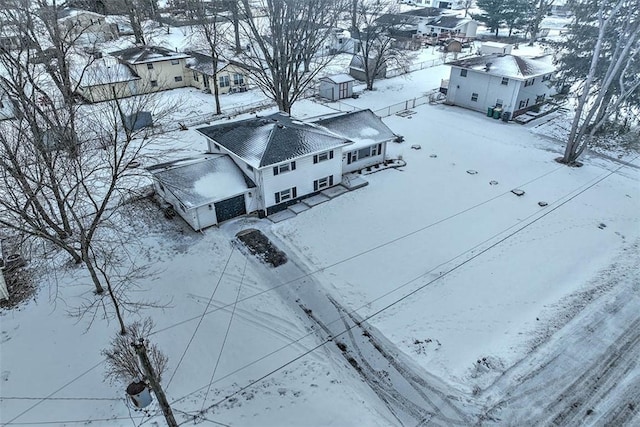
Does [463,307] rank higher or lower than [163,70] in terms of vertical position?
lower

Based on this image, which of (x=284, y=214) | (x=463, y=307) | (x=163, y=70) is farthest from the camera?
(x=163, y=70)

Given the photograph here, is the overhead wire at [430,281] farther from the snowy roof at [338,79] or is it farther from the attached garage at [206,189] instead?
the snowy roof at [338,79]

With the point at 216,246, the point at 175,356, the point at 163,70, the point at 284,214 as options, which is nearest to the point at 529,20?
the point at 163,70

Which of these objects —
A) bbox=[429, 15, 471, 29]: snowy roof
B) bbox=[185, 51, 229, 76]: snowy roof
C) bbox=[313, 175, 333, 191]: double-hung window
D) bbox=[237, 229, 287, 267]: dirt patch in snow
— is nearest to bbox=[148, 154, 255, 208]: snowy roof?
bbox=[237, 229, 287, 267]: dirt patch in snow

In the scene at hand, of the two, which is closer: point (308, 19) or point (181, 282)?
point (181, 282)

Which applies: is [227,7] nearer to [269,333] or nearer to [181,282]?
[181,282]

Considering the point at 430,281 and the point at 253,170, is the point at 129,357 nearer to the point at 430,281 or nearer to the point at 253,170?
the point at 253,170

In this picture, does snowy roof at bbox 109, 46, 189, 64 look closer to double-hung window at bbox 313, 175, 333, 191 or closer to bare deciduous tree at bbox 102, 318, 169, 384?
double-hung window at bbox 313, 175, 333, 191
